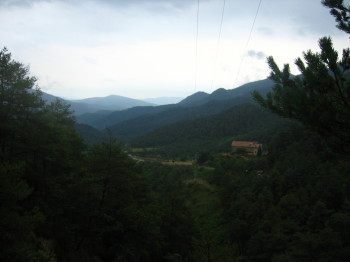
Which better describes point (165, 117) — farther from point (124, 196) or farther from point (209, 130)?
point (124, 196)

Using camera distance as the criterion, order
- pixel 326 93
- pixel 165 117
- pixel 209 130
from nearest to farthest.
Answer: pixel 326 93, pixel 209 130, pixel 165 117

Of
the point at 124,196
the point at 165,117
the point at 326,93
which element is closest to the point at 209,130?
the point at 165,117

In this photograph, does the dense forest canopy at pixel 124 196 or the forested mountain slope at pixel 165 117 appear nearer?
the dense forest canopy at pixel 124 196

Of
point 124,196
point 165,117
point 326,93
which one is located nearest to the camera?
point 326,93

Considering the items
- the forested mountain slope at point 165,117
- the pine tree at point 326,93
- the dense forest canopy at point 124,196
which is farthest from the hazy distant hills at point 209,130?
the pine tree at point 326,93

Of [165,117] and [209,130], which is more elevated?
[165,117]

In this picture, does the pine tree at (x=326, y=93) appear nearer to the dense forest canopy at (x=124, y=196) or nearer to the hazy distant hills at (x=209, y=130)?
the dense forest canopy at (x=124, y=196)

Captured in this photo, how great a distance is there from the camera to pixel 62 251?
902 centimetres

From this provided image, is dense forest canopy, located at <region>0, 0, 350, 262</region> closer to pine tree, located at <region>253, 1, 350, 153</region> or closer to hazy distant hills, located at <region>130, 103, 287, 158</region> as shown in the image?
pine tree, located at <region>253, 1, 350, 153</region>

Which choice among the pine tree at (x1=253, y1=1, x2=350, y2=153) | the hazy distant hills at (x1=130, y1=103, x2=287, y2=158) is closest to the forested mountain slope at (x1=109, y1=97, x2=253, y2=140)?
the hazy distant hills at (x1=130, y1=103, x2=287, y2=158)

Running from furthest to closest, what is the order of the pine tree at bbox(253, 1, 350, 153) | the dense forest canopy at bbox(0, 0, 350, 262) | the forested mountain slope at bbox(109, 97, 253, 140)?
1. the forested mountain slope at bbox(109, 97, 253, 140)
2. the dense forest canopy at bbox(0, 0, 350, 262)
3. the pine tree at bbox(253, 1, 350, 153)

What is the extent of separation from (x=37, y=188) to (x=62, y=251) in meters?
2.48

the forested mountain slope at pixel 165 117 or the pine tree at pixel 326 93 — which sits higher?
the forested mountain slope at pixel 165 117

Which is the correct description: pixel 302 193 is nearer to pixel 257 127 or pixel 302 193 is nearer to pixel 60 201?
pixel 60 201
